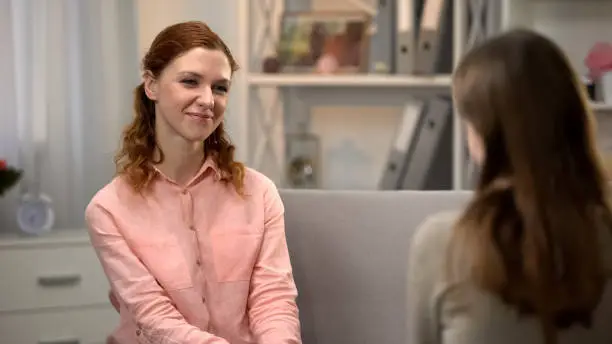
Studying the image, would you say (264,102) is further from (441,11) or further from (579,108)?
(579,108)

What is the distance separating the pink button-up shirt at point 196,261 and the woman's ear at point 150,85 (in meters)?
0.16

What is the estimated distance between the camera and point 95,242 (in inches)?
61.9

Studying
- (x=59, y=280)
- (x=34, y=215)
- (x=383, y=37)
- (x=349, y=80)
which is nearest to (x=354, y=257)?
(x=349, y=80)

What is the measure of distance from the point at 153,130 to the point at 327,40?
0.96 metres

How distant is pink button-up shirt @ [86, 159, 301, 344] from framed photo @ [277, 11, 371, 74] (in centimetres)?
91

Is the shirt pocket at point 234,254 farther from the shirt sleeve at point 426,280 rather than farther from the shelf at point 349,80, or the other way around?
the shelf at point 349,80

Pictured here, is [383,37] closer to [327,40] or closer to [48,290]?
[327,40]

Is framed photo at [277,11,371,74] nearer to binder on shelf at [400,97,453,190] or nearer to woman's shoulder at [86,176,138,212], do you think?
binder on shelf at [400,97,453,190]

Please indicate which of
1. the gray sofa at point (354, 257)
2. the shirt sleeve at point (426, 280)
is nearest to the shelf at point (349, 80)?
the gray sofa at point (354, 257)

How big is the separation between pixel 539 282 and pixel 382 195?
81 centimetres

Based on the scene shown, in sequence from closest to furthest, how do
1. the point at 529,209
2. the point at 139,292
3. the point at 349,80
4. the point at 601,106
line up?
1. the point at 529,209
2. the point at 139,292
3. the point at 601,106
4. the point at 349,80

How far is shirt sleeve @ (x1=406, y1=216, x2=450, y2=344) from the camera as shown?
104 cm

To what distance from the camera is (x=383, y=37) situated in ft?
7.96

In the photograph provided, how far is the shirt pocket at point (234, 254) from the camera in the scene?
1576 mm
